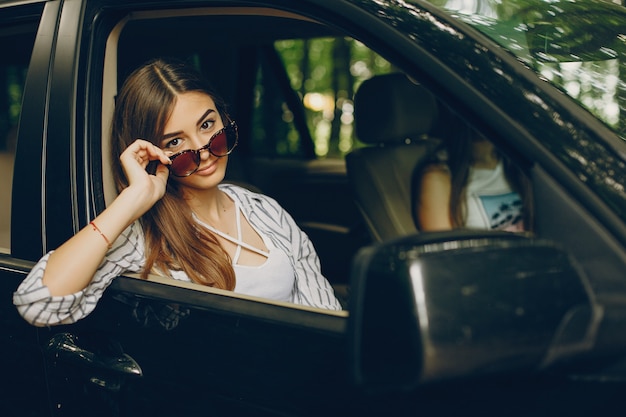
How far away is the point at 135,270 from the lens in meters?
1.74

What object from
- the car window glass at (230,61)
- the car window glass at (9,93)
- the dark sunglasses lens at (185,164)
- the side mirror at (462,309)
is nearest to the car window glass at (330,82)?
the car window glass at (230,61)

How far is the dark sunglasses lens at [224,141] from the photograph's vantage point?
1935 millimetres

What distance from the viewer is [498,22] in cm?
156

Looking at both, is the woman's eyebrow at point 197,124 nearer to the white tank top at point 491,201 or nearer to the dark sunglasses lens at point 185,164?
the dark sunglasses lens at point 185,164

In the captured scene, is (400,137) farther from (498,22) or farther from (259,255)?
(498,22)

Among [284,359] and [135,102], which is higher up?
[135,102]

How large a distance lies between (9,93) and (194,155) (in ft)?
6.99

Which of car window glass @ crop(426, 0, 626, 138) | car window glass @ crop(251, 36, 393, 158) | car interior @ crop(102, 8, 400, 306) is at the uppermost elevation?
car window glass @ crop(426, 0, 626, 138)

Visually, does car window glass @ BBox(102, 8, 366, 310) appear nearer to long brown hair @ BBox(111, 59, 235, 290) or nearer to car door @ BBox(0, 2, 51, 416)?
long brown hair @ BBox(111, 59, 235, 290)

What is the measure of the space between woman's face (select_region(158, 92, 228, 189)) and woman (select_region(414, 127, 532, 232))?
0.77 m

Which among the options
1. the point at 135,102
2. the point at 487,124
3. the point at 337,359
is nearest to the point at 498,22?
the point at 487,124

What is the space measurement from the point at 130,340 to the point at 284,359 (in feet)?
1.28

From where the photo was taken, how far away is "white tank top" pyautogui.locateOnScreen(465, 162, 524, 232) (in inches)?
85.6

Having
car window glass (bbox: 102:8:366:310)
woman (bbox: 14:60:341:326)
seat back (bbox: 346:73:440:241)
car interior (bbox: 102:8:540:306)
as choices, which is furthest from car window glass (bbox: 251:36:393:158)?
woman (bbox: 14:60:341:326)
